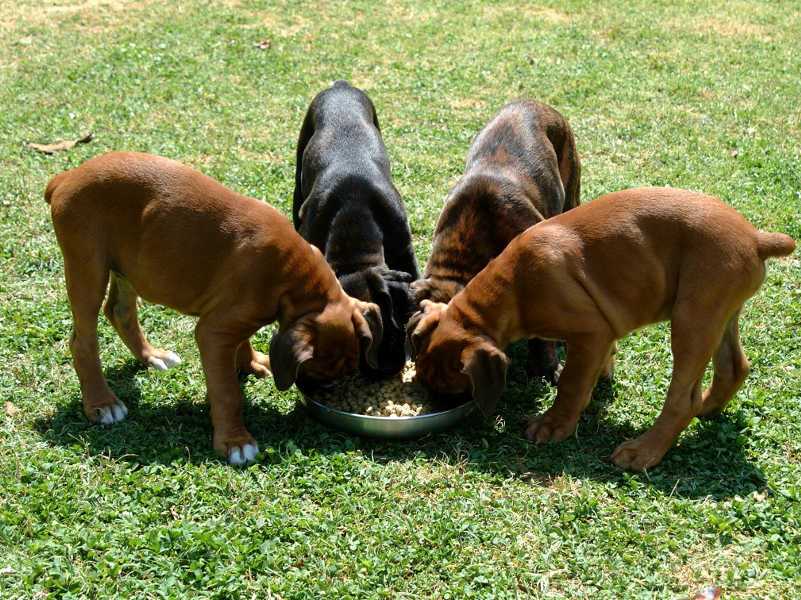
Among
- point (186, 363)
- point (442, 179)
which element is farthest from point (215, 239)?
point (442, 179)

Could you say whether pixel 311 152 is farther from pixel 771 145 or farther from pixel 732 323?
pixel 771 145

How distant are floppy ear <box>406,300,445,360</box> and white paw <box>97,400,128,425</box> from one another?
6.49 feet

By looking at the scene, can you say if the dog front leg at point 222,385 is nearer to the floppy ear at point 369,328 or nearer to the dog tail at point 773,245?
the floppy ear at point 369,328

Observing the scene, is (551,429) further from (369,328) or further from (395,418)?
(369,328)

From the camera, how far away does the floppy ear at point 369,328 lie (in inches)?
232

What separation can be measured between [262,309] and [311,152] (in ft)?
8.15

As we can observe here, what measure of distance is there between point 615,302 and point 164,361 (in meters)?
3.26

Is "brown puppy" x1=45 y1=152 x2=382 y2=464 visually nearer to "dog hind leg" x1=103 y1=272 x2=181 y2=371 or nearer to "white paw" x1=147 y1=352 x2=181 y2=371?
"dog hind leg" x1=103 y1=272 x2=181 y2=371

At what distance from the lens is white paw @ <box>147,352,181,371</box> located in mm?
6569

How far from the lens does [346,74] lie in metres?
11.9

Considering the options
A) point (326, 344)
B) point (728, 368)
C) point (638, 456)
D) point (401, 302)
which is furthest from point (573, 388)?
point (326, 344)

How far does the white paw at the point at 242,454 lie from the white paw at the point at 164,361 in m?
1.24

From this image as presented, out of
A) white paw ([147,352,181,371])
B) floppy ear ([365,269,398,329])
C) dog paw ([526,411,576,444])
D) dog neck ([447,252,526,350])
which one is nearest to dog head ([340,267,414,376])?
floppy ear ([365,269,398,329])

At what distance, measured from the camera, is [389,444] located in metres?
5.86
